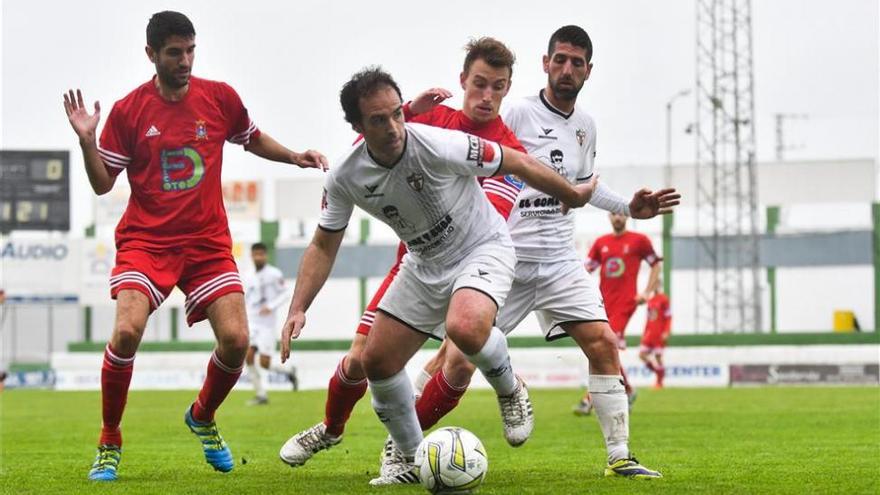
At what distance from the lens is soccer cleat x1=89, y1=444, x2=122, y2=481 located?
8.75 metres

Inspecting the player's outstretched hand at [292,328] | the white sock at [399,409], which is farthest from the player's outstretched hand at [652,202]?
the player's outstretched hand at [292,328]

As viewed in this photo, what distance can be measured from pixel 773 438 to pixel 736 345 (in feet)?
64.5

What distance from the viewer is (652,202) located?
7.89 meters

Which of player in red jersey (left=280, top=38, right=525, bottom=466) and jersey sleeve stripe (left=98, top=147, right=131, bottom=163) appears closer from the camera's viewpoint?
player in red jersey (left=280, top=38, right=525, bottom=466)

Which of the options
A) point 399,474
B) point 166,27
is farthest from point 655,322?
point 166,27

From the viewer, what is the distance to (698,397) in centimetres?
2275

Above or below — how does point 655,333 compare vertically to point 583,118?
below

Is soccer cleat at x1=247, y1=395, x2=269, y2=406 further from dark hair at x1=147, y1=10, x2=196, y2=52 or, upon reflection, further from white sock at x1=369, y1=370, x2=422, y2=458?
white sock at x1=369, y1=370, x2=422, y2=458

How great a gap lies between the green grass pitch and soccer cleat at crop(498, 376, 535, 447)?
0.89 feet

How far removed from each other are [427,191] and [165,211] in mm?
2144

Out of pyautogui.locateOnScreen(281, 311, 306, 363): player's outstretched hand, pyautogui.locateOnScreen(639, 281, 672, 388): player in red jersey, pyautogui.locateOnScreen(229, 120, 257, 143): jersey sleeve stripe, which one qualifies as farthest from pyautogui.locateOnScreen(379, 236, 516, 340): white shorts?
pyautogui.locateOnScreen(639, 281, 672, 388): player in red jersey

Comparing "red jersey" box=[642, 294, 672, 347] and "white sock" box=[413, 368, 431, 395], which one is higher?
"white sock" box=[413, 368, 431, 395]

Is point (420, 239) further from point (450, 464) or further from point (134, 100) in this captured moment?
point (134, 100)

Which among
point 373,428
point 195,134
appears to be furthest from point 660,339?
point 195,134
